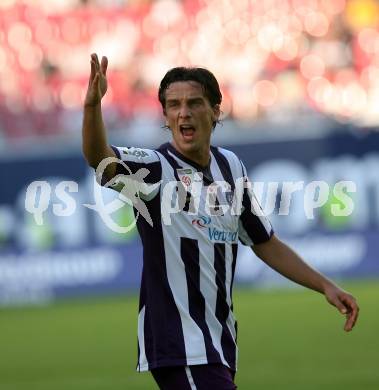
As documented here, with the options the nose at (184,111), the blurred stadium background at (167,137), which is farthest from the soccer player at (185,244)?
the blurred stadium background at (167,137)

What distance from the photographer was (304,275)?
4.73 m

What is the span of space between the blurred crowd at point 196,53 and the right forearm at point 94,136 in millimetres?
12564

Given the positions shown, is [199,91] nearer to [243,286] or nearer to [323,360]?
[323,360]

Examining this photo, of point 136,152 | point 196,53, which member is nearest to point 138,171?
point 136,152

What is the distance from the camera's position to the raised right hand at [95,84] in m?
3.85

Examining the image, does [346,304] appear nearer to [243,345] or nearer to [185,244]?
[185,244]

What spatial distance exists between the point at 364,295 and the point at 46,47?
7504 millimetres

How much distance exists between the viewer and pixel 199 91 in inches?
173

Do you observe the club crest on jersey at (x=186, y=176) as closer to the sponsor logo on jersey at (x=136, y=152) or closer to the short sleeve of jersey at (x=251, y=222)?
the sponsor logo on jersey at (x=136, y=152)

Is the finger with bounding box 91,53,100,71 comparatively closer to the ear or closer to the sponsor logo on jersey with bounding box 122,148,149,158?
the sponsor logo on jersey with bounding box 122,148,149,158

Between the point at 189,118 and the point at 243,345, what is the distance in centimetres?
625

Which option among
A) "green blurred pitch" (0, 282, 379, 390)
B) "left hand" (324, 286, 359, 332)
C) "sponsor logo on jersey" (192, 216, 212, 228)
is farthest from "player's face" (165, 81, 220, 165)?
"green blurred pitch" (0, 282, 379, 390)

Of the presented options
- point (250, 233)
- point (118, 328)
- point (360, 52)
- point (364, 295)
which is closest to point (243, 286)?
point (364, 295)

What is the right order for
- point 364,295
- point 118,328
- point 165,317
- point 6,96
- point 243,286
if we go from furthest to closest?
point 6,96, point 243,286, point 364,295, point 118,328, point 165,317
